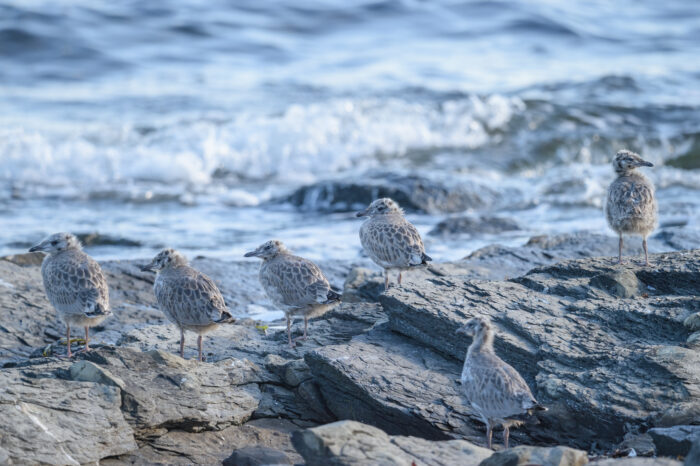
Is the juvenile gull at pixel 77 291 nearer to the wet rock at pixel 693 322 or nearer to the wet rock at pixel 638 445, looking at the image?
the wet rock at pixel 638 445

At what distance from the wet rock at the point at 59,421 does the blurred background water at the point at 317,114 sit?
690 cm

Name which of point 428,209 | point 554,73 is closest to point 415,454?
point 428,209

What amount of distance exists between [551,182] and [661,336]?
11552 mm

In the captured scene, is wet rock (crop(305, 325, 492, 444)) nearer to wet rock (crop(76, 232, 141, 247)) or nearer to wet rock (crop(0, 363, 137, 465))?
wet rock (crop(0, 363, 137, 465))

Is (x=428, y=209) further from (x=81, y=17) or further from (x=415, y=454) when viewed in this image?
(x=81, y=17)

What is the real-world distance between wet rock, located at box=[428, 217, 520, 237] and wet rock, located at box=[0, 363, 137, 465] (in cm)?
849

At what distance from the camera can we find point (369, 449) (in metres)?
6.03

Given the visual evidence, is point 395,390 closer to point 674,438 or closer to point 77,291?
point 674,438

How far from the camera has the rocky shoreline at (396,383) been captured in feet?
20.9

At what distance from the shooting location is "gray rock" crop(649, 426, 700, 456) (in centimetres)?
619

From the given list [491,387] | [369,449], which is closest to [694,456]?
[491,387]

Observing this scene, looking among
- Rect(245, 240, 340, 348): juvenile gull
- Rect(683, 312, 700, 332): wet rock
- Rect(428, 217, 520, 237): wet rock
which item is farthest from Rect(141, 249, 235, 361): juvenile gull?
Rect(428, 217, 520, 237): wet rock

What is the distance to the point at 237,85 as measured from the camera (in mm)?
27422

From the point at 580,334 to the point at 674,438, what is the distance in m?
1.64
